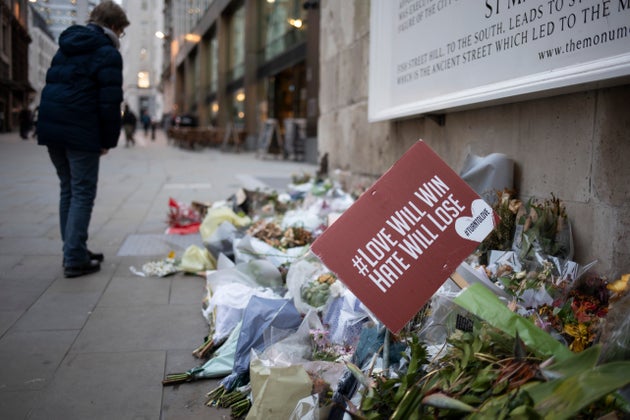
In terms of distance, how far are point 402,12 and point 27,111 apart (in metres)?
28.9

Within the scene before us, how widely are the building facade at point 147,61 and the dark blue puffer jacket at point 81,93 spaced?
224 feet

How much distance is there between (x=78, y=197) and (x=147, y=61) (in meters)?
80.1

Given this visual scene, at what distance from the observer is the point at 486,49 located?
3.03m

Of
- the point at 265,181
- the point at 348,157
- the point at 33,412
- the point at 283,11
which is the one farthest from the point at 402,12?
the point at 283,11

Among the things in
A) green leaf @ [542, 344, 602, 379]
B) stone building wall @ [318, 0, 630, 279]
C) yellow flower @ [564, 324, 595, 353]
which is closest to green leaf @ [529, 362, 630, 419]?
green leaf @ [542, 344, 602, 379]

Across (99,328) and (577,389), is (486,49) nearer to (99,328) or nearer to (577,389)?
(577,389)

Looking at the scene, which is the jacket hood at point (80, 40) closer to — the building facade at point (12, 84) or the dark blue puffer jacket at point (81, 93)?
the dark blue puffer jacket at point (81, 93)

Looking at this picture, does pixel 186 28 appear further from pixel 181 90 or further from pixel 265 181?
pixel 265 181

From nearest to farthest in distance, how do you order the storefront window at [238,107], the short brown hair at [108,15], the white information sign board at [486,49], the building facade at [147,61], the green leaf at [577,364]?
the green leaf at [577,364] → the white information sign board at [486,49] → the short brown hair at [108,15] → the storefront window at [238,107] → the building facade at [147,61]

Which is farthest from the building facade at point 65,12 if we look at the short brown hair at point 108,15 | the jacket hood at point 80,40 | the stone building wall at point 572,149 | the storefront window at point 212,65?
the storefront window at point 212,65

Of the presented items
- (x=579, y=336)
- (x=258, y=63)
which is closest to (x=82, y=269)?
(x=579, y=336)

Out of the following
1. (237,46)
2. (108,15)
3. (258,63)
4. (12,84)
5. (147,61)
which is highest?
(147,61)

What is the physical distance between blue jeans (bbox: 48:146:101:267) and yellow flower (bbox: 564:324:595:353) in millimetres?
3389

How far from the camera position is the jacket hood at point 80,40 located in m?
3.99
